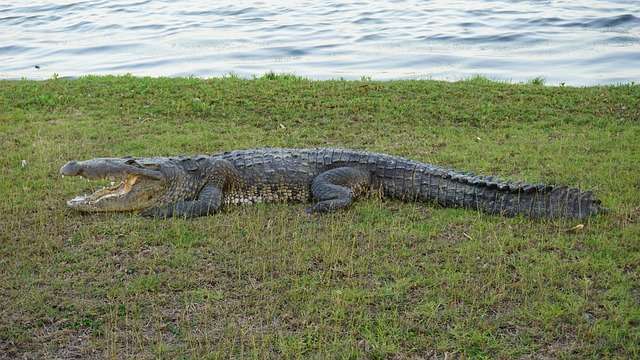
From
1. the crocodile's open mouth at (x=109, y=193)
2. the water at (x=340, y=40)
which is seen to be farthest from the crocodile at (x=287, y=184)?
the water at (x=340, y=40)

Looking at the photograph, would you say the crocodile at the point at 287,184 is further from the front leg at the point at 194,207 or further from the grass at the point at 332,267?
the grass at the point at 332,267

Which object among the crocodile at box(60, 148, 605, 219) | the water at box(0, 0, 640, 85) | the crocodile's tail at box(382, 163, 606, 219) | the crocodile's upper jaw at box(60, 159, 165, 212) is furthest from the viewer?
the water at box(0, 0, 640, 85)

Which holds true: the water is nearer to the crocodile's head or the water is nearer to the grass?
the grass

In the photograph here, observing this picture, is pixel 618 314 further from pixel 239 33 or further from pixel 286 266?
pixel 239 33

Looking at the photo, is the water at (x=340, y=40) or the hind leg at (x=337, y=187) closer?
the hind leg at (x=337, y=187)

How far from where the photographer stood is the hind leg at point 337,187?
21.5 feet

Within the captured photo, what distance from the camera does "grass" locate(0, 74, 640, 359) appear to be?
4344mm

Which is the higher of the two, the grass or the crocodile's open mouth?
the crocodile's open mouth

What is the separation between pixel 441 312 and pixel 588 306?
0.93 metres

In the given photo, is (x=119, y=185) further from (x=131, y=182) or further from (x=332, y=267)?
(x=332, y=267)

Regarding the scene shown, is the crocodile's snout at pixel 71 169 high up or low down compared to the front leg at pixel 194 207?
up

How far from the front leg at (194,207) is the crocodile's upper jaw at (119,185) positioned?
0.50 ft

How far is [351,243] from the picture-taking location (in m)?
5.71

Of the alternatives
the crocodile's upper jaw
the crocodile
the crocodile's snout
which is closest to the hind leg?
the crocodile
